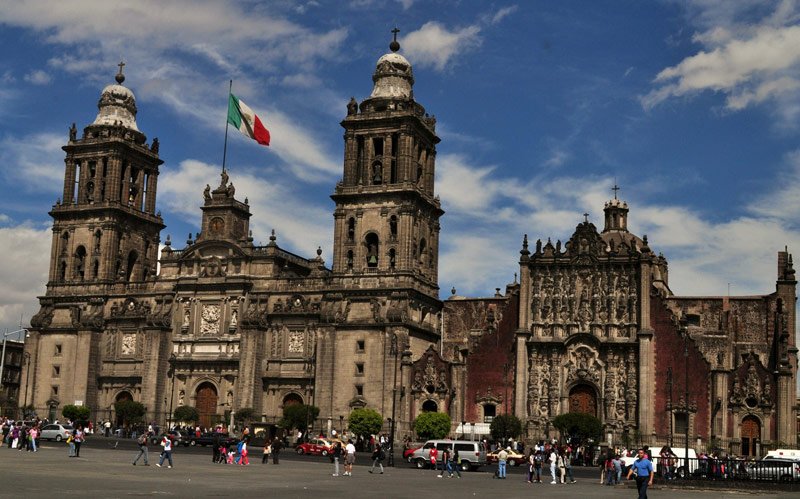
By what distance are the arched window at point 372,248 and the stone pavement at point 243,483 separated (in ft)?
112

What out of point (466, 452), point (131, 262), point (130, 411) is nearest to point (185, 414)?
point (130, 411)

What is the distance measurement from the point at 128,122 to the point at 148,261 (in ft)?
43.4

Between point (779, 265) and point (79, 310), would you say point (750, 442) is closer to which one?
point (779, 265)

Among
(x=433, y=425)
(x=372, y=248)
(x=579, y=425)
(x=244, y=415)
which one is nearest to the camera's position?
(x=579, y=425)

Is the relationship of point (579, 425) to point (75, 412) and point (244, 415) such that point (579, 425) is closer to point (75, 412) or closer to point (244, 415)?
point (244, 415)

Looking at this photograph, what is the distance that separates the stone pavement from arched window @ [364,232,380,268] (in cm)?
3404

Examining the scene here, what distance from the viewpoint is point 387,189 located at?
8694 centimetres

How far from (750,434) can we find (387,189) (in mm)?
32604

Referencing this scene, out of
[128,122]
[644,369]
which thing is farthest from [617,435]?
[128,122]

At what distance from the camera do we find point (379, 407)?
8262 cm

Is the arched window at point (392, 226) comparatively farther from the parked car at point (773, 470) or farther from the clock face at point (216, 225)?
the parked car at point (773, 470)

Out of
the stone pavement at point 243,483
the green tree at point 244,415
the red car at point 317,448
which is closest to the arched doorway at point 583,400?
the red car at point 317,448

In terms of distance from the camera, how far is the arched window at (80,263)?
10012cm

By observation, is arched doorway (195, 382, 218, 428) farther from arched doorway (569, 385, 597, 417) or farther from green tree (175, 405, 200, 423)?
arched doorway (569, 385, 597, 417)
